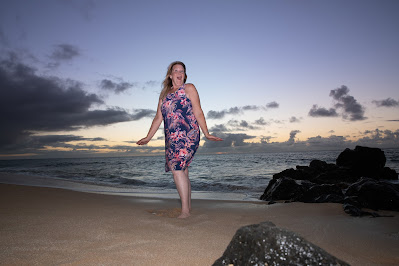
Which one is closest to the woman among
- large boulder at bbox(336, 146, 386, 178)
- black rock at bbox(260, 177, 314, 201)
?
black rock at bbox(260, 177, 314, 201)

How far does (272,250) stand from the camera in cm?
126

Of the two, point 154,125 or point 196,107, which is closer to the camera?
point 196,107

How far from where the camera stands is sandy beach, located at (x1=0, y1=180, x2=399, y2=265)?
1.75m

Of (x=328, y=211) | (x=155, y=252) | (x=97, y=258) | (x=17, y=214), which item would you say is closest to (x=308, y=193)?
(x=328, y=211)

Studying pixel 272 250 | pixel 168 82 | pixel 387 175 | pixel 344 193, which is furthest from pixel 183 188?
pixel 387 175

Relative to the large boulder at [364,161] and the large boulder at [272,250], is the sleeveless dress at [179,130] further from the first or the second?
the large boulder at [364,161]

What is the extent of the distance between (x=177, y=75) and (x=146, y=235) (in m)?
2.27

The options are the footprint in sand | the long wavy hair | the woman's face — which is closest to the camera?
the footprint in sand

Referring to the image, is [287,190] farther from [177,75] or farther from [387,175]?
[387,175]

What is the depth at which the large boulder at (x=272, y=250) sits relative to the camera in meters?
1.23

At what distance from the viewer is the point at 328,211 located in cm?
369

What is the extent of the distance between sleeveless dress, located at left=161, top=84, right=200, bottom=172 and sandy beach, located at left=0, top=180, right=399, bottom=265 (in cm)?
77

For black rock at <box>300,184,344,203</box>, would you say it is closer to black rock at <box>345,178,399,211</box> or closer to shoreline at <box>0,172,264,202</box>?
black rock at <box>345,178,399,211</box>

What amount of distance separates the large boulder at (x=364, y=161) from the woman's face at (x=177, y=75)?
14059 mm
